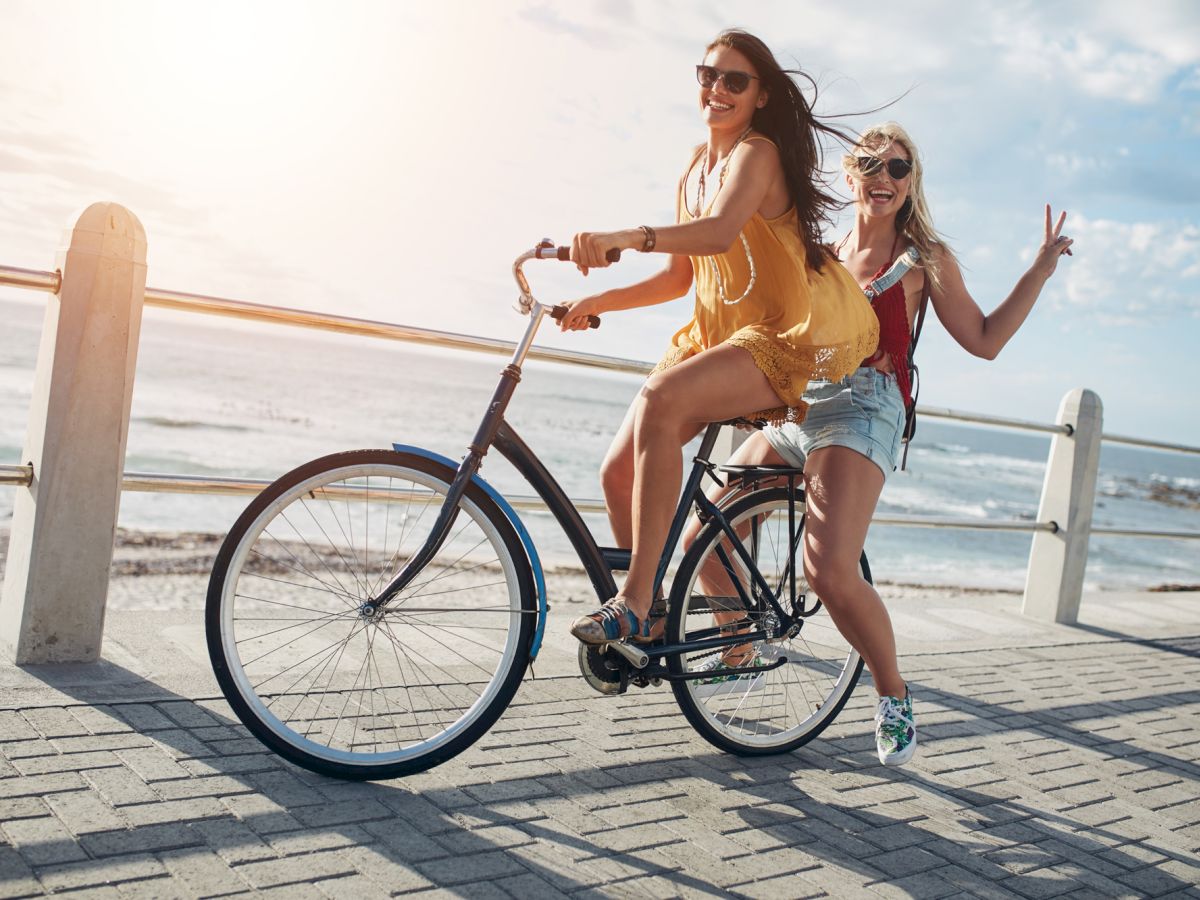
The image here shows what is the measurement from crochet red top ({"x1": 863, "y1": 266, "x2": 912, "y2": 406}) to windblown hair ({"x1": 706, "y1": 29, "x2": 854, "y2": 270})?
0.40 meters

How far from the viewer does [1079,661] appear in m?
5.51

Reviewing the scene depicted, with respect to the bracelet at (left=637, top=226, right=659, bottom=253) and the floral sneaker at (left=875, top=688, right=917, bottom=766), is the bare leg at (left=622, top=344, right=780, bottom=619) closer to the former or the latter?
the bracelet at (left=637, top=226, right=659, bottom=253)

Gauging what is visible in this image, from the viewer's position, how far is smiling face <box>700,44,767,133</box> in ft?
9.74

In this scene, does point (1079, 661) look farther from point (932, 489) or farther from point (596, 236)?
point (932, 489)

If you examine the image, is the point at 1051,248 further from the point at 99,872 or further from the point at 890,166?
the point at 99,872

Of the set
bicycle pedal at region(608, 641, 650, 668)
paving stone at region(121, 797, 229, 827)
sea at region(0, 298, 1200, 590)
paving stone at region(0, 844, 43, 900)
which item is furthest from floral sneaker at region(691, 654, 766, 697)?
sea at region(0, 298, 1200, 590)

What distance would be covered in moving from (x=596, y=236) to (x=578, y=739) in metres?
1.54

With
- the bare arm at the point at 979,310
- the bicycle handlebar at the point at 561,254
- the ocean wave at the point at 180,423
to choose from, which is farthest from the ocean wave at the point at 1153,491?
the bicycle handlebar at the point at 561,254

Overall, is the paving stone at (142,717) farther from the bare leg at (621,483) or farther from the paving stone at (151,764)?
the bare leg at (621,483)

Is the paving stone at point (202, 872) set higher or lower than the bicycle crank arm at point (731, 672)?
lower

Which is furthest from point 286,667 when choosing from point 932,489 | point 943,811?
point 932,489

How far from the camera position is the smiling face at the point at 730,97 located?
2.97m

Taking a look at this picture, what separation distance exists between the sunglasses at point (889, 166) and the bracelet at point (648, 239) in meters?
1.01

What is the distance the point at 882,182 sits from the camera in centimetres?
336
